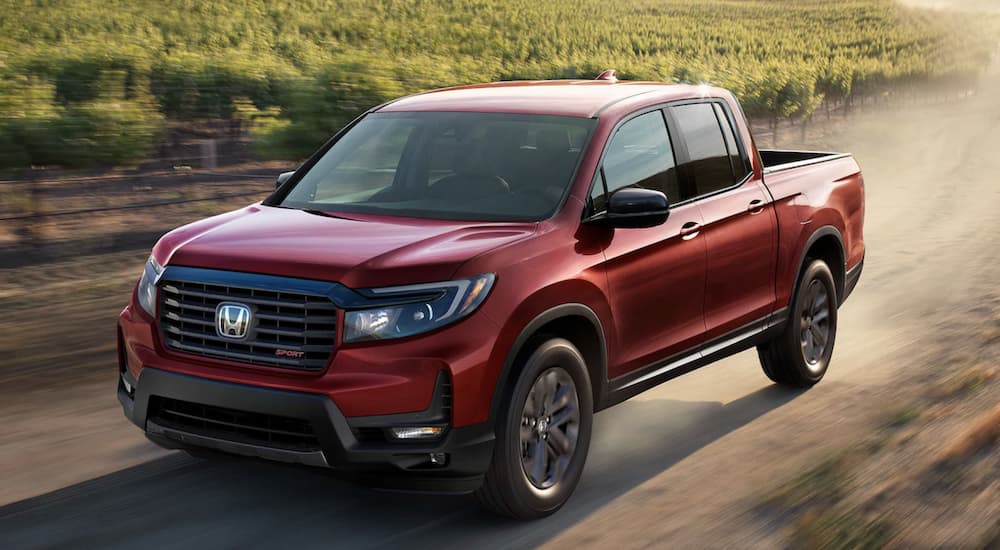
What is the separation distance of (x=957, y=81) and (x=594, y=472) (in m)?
87.4

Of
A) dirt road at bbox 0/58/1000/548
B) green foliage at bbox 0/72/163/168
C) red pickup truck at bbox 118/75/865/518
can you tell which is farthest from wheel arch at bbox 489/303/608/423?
green foliage at bbox 0/72/163/168

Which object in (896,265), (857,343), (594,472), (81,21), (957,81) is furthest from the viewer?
(957,81)

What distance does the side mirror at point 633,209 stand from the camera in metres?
5.38

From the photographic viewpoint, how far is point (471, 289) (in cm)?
468

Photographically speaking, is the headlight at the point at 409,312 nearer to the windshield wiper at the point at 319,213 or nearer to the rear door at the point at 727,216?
the windshield wiper at the point at 319,213

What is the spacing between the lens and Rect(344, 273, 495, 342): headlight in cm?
457

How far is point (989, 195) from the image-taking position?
72.5 ft

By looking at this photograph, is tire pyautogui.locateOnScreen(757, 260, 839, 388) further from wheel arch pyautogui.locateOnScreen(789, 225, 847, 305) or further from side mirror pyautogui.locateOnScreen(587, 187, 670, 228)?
side mirror pyautogui.locateOnScreen(587, 187, 670, 228)

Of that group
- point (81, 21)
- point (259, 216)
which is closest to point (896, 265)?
point (259, 216)

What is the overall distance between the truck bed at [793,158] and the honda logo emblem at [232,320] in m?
3.74

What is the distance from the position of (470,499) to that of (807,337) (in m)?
2.94

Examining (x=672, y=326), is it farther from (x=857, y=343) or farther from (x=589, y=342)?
(x=857, y=343)

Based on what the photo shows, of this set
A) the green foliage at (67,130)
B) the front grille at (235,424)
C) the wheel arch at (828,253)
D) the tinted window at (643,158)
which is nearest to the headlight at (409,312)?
the front grille at (235,424)

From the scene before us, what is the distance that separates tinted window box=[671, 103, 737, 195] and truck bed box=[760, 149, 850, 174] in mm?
748
